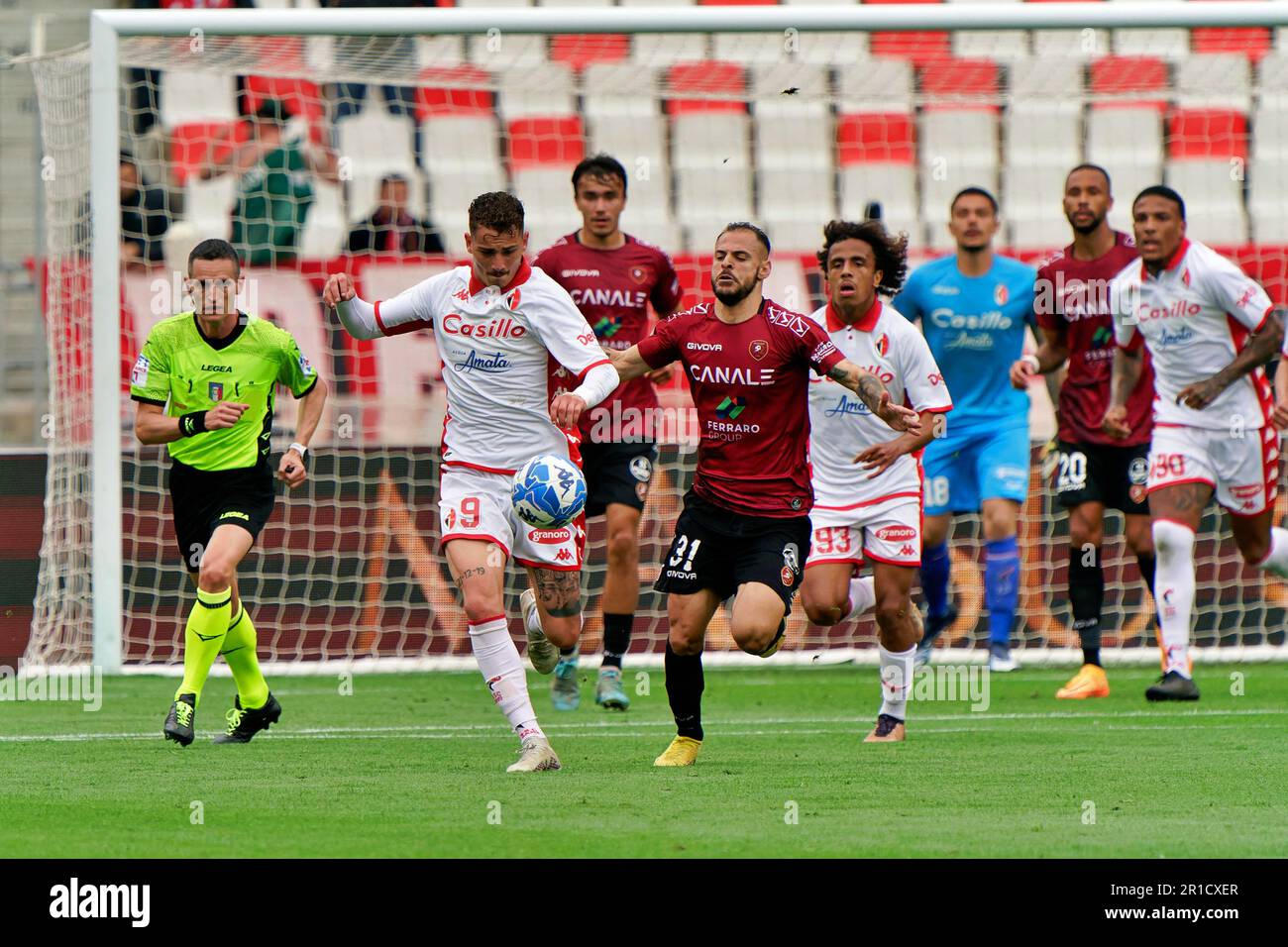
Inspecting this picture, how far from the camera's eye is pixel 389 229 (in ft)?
43.8

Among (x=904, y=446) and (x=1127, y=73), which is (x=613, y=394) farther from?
(x=1127, y=73)

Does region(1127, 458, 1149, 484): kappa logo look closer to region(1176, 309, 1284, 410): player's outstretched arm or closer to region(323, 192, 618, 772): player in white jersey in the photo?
region(1176, 309, 1284, 410): player's outstretched arm

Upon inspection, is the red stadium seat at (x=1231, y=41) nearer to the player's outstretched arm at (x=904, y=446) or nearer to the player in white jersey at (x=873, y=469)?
the player in white jersey at (x=873, y=469)

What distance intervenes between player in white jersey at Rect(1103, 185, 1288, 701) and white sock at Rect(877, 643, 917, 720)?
6.20 feet

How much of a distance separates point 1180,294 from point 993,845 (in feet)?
16.7

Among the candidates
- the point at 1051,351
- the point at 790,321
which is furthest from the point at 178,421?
the point at 1051,351

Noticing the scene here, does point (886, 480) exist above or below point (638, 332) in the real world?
below

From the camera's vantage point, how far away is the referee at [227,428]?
27.3 ft

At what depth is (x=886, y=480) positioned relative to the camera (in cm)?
873

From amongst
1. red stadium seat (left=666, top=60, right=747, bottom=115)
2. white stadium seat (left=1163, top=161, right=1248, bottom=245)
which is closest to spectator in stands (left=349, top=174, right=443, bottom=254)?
red stadium seat (left=666, top=60, right=747, bottom=115)

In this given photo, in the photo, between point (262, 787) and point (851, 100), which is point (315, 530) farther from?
point (262, 787)

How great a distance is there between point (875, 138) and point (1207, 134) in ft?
8.83
